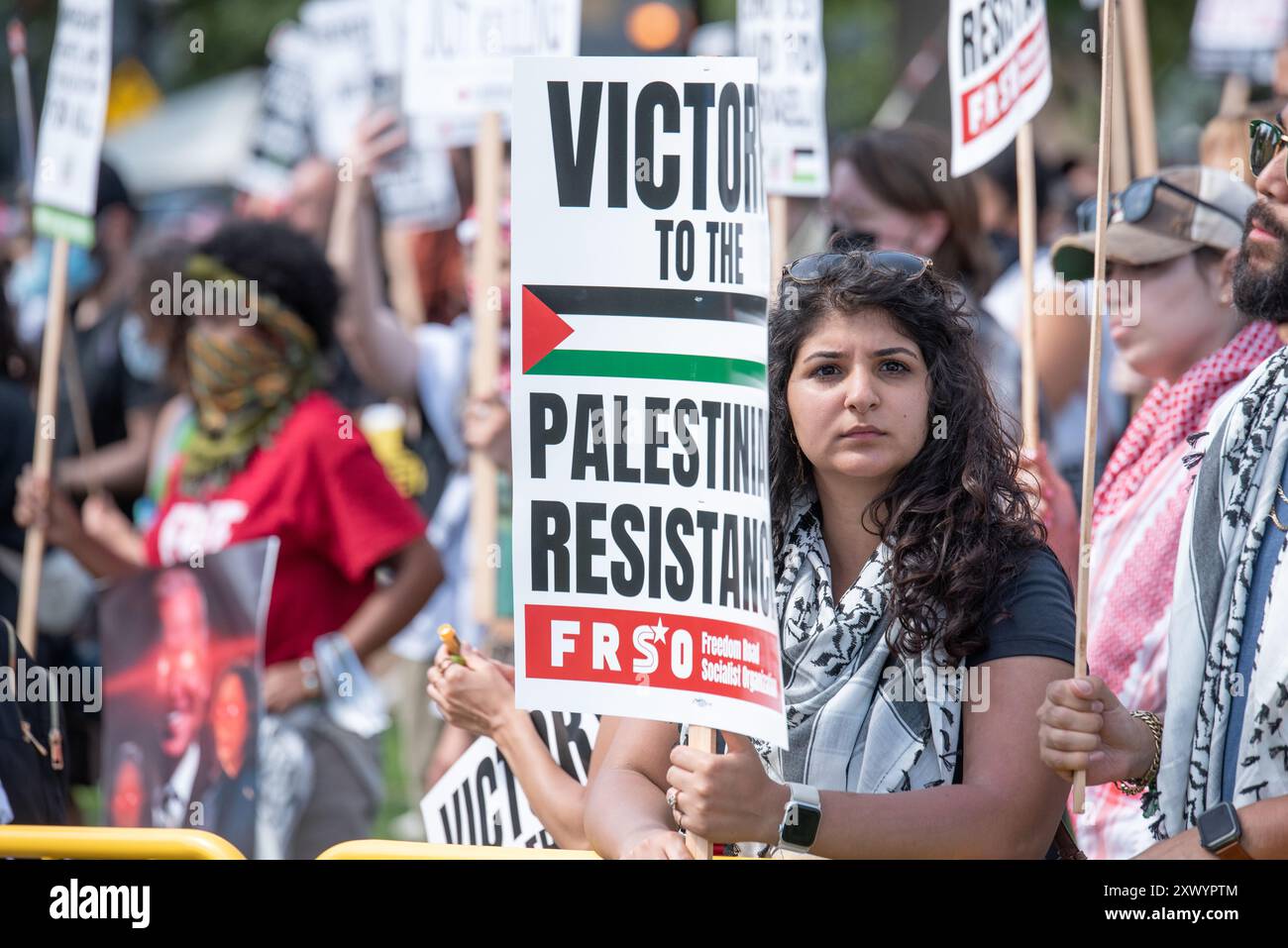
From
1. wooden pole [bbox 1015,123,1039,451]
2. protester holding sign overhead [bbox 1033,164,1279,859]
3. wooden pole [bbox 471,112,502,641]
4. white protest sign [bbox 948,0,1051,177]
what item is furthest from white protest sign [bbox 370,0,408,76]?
protester holding sign overhead [bbox 1033,164,1279,859]

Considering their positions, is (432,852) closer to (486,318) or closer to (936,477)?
(936,477)

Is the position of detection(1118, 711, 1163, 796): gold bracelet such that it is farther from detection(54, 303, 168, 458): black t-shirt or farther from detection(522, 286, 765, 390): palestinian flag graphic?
detection(54, 303, 168, 458): black t-shirt

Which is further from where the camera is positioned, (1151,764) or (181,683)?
(181,683)

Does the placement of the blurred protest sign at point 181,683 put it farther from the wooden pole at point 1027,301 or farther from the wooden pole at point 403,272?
the wooden pole at point 403,272

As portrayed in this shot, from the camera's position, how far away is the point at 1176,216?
13.1 ft

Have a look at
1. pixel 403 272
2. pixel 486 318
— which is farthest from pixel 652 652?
pixel 403 272

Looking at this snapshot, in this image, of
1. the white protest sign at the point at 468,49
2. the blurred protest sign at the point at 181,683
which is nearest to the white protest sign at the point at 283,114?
the white protest sign at the point at 468,49

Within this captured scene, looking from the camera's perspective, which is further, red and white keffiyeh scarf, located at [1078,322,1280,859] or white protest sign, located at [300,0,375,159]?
white protest sign, located at [300,0,375,159]

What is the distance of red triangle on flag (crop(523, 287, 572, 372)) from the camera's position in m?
2.86

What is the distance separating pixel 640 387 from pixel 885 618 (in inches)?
21.6

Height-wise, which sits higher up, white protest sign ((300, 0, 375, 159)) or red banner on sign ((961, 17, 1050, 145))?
white protest sign ((300, 0, 375, 159))

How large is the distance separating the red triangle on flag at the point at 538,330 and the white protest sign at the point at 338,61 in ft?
19.0
